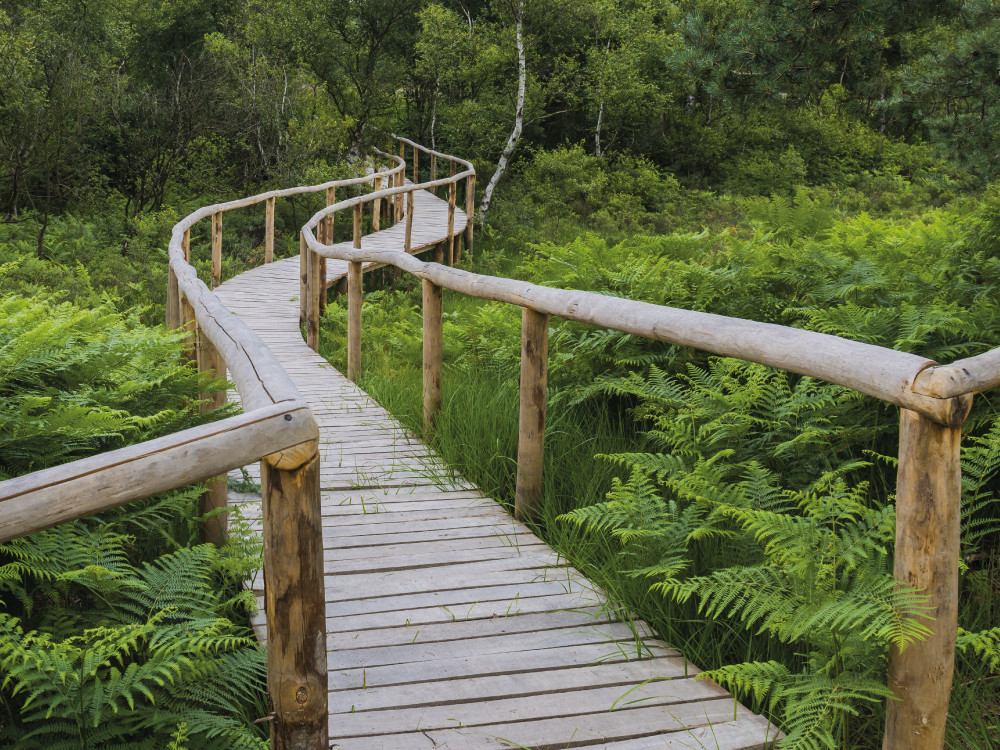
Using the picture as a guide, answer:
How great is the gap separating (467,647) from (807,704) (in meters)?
1.15

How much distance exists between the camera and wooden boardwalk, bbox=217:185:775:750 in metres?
2.40

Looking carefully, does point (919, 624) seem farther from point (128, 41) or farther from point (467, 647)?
point (128, 41)

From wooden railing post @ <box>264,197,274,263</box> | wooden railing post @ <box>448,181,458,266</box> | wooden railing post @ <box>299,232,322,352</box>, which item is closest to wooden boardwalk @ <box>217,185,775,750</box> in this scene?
wooden railing post @ <box>299,232,322,352</box>

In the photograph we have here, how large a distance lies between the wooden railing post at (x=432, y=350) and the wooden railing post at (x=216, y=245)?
6457mm

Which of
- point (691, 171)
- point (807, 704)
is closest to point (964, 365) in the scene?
point (807, 704)

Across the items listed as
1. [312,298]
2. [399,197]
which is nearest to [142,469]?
[312,298]

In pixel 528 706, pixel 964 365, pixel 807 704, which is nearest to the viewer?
pixel 964 365

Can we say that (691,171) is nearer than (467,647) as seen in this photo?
No

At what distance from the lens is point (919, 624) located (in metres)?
1.97

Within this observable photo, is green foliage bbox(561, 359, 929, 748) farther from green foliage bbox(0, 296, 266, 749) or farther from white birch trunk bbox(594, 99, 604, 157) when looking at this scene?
white birch trunk bbox(594, 99, 604, 157)

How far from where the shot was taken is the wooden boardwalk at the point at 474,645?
2402mm

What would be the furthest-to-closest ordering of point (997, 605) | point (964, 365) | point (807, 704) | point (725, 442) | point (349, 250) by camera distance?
1. point (349, 250)
2. point (725, 442)
3. point (997, 605)
4. point (807, 704)
5. point (964, 365)

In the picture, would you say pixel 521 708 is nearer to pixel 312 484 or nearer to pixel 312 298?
pixel 312 484

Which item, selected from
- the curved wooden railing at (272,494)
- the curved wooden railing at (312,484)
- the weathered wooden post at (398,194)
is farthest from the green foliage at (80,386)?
the weathered wooden post at (398,194)
